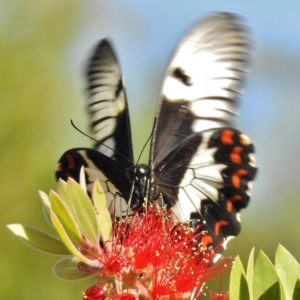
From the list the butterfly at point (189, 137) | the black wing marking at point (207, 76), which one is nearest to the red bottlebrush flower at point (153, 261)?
the butterfly at point (189, 137)

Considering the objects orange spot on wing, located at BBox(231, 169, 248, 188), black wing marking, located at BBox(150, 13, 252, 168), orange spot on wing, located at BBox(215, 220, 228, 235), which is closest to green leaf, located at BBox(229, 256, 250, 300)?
orange spot on wing, located at BBox(215, 220, 228, 235)

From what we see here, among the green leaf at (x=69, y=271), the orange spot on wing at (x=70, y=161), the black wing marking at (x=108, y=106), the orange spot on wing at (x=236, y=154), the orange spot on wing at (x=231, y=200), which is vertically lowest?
the green leaf at (x=69, y=271)

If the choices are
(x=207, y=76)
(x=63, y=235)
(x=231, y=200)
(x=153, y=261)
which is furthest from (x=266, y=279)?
(x=207, y=76)

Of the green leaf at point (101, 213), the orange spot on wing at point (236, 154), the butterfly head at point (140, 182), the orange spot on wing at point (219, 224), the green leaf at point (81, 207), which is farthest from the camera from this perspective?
the orange spot on wing at point (236, 154)

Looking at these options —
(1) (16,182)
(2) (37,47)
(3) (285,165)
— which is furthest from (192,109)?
(3) (285,165)

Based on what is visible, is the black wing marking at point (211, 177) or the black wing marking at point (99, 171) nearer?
the black wing marking at point (99, 171)

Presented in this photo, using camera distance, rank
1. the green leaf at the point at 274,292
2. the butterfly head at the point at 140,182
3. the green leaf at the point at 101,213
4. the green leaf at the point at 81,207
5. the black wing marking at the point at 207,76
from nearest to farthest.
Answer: the green leaf at the point at 274,292
the green leaf at the point at 81,207
the green leaf at the point at 101,213
the butterfly head at the point at 140,182
the black wing marking at the point at 207,76

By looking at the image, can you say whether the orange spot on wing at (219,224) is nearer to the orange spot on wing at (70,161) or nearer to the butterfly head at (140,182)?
the butterfly head at (140,182)

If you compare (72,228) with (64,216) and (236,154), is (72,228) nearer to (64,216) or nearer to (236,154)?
(64,216)
